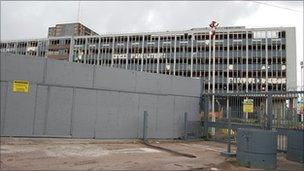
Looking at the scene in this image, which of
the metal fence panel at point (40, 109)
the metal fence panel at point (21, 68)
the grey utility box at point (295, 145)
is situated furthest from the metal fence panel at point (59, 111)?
the grey utility box at point (295, 145)

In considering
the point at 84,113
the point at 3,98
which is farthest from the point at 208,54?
the point at 3,98

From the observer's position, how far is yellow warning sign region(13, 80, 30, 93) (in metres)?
15.5

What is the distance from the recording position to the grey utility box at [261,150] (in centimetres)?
1299

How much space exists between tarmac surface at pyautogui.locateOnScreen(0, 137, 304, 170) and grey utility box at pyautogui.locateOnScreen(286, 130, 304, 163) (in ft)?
1.08

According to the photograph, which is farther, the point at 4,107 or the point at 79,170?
the point at 4,107

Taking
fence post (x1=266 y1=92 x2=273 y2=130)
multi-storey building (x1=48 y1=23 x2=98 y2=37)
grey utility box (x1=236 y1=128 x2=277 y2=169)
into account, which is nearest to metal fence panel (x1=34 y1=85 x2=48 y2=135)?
grey utility box (x1=236 y1=128 x2=277 y2=169)

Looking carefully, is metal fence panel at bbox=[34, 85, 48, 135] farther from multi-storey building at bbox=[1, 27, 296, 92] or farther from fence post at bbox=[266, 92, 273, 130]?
multi-storey building at bbox=[1, 27, 296, 92]

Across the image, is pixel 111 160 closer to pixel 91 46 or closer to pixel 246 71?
pixel 246 71

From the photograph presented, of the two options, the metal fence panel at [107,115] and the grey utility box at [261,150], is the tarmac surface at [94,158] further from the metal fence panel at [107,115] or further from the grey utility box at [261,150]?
the metal fence panel at [107,115]

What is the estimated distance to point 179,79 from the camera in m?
22.0

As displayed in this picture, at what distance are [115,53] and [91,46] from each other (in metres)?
7.37

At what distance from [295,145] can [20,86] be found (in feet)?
36.9

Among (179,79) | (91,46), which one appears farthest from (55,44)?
(179,79)

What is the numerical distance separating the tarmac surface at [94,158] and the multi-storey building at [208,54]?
65778 millimetres
